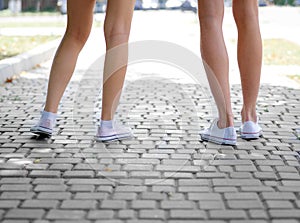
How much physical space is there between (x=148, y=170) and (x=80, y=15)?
49.8 inches

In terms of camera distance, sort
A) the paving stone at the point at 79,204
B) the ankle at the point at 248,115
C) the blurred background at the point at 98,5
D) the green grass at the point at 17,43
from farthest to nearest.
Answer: the blurred background at the point at 98,5 < the green grass at the point at 17,43 < the ankle at the point at 248,115 < the paving stone at the point at 79,204

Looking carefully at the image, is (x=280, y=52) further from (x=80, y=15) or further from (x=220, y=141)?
(x=80, y=15)

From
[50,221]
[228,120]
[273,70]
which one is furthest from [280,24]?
[50,221]

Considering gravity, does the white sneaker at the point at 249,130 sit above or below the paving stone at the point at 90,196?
above

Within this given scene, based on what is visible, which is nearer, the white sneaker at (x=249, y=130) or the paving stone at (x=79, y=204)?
the paving stone at (x=79, y=204)

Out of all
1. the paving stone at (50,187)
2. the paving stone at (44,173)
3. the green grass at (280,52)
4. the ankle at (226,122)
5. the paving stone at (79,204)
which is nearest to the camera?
the paving stone at (79,204)

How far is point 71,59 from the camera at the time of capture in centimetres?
447

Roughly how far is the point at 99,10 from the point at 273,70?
18525 millimetres

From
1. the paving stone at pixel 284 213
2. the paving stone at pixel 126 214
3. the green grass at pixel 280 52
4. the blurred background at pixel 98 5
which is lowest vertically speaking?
the blurred background at pixel 98 5

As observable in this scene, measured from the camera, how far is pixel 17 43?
38.5 feet

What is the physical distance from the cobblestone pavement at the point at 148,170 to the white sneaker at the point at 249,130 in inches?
2.7

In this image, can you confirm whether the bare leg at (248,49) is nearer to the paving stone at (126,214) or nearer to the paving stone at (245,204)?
the paving stone at (245,204)

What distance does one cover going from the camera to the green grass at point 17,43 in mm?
10172

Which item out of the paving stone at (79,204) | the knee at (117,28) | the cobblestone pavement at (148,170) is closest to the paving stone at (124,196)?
the cobblestone pavement at (148,170)
